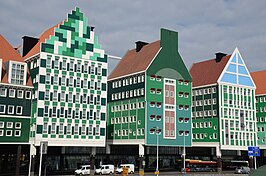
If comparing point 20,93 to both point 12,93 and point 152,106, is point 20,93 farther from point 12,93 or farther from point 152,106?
point 152,106

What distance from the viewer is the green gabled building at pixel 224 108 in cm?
10044

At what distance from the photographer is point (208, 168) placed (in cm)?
9919

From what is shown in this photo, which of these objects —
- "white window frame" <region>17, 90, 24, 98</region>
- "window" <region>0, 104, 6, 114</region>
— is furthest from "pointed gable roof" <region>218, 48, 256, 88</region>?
"window" <region>0, 104, 6, 114</region>

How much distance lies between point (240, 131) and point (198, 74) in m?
21.3

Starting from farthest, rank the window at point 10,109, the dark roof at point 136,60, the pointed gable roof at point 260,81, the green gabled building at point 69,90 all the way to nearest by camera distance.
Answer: the pointed gable roof at point 260,81
the dark roof at point 136,60
the green gabled building at point 69,90
the window at point 10,109

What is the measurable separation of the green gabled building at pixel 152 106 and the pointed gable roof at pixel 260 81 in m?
34.6

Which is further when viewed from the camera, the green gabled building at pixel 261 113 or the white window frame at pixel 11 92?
the green gabled building at pixel 261 113

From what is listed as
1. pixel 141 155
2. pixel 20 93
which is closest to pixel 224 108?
pixel 141 155

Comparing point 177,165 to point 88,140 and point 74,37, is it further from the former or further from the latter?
point 74,37

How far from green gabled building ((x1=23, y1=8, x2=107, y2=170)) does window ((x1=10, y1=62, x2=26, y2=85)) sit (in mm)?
2662

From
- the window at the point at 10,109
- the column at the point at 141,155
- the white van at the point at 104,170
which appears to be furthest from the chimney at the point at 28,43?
the column at the point at 141,155

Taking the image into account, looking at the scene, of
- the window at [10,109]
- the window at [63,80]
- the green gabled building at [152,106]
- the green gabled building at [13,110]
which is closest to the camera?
the green gabled building at [13,110]

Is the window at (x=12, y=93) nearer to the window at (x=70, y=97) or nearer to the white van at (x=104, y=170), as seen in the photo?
the window at (x=70, y=97)

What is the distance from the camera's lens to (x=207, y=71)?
360 ft
